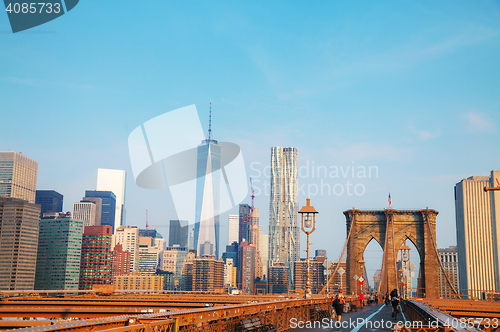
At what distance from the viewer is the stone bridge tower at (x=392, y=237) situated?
236 ft

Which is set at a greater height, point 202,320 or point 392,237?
point 392,237

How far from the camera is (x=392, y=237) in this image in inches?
2844

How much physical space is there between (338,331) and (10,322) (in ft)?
44.6

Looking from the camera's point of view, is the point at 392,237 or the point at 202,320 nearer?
the point at 202,320

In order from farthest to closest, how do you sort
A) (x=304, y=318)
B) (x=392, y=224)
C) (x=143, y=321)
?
(x=392, y=224), (x=304, y=318), (x=143, y=321)

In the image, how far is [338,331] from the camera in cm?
1900

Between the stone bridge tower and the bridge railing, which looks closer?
the bridge railing

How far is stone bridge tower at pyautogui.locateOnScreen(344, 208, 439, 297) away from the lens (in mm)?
71875

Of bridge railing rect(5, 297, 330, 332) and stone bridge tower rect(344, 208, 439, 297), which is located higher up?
stone bridge tower rect(344, 208, 439, 297)

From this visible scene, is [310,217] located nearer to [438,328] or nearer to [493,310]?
[493,310]

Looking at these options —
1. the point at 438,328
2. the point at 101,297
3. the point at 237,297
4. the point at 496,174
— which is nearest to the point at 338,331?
the point at 438,328

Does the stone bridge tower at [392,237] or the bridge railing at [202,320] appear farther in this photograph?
the stone bridge tower at [392,237]

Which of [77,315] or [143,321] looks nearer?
[143,321]

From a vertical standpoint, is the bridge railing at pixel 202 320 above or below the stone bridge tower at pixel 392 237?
below
